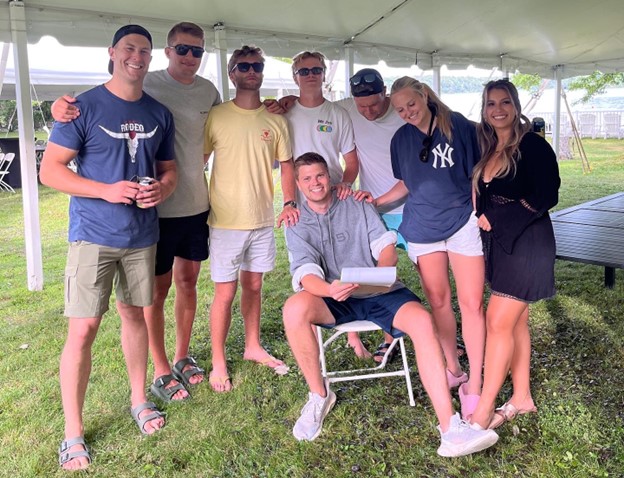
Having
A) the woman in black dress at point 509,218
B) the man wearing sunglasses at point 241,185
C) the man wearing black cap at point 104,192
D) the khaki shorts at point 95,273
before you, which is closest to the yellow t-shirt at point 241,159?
the man wearing sunglasses at point 241,185

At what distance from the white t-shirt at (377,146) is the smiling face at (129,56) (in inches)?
52.5

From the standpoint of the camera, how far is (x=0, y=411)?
2.88m

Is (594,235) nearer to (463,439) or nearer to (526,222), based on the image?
(526,222)

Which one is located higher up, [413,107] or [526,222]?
[413,107]

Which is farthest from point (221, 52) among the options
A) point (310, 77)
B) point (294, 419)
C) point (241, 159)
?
point (294, 419)

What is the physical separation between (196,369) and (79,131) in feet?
5.26

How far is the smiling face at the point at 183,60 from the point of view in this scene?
8.95 ft

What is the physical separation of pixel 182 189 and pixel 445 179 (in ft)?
4.47

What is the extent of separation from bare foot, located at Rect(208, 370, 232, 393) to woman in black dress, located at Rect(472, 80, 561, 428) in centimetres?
136

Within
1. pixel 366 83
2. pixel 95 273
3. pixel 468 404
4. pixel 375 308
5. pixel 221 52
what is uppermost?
pixel 221 52

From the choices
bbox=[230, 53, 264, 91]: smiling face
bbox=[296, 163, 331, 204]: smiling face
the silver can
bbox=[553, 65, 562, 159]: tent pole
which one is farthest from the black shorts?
bbox=[553, 65, 562, 159]: tent pole

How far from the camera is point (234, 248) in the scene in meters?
3.00

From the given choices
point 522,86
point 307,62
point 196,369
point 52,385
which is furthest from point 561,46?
point 522,86

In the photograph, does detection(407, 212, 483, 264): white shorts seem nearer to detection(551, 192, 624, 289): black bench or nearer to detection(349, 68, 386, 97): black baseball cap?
detection(349, 68, 386, 97): black baseball cap
